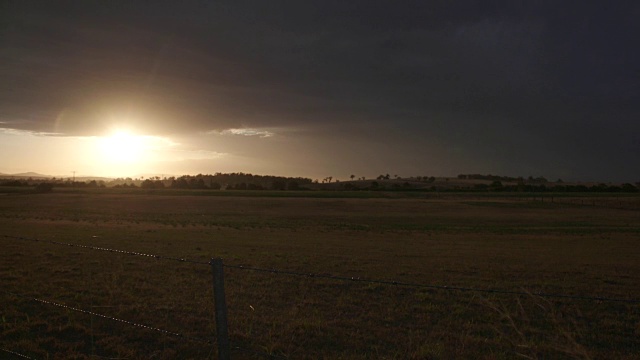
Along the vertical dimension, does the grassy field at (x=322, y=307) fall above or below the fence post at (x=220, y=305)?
below

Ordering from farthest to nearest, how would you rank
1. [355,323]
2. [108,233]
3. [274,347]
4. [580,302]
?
[108,233] → [580,302] → [355,323] → [274,347]

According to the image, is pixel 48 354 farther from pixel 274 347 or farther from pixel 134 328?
pixel 274 347

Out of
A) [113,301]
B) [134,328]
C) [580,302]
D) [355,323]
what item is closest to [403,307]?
[355,323]

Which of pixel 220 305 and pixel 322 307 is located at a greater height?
pixel 220 305

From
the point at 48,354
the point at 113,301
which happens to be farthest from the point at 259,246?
the point at 48,354

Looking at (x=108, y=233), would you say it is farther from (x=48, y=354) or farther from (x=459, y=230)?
(x=459, y=230)

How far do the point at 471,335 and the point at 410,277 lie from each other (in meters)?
5.86

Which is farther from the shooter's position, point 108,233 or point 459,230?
point 459,230

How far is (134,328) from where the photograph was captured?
28.3 ft

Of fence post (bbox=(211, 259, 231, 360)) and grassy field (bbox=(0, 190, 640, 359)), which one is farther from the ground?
fence post (bbox=(211, 259, 231, 360))

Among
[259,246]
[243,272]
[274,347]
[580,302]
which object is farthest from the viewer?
[259,246]

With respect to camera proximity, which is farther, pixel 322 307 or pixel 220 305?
pixel 322 307

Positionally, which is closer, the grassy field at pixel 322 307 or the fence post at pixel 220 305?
the fence post at pixel 220 305

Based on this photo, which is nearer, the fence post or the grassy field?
the fence post
